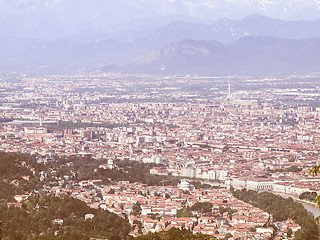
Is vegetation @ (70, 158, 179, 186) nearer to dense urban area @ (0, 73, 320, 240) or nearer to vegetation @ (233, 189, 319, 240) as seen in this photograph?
dense urban area @ (0, 73, 320, 240)

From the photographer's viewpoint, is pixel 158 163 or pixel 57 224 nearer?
pixel 57 224

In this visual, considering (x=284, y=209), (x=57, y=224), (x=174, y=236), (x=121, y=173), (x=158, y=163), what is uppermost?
(x=174, y=236)

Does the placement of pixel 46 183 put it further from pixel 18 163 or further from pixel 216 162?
pixel 216 162

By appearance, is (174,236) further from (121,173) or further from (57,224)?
(121,173)

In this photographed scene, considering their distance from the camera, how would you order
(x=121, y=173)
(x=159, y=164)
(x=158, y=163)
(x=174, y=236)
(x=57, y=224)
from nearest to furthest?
(x=174, y=236) < (x=57, y=224) < (x=121, y=173) < (x=159, y=164) < (x=158, y=163)

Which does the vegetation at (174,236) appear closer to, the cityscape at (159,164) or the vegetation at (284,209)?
the cityscape at (159,164)

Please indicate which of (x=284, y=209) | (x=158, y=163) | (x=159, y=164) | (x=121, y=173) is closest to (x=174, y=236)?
(x=284, y=209)

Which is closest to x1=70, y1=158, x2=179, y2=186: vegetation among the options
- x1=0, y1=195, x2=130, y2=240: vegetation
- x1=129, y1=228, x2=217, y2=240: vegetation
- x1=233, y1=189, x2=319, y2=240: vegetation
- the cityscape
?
the cityscape
